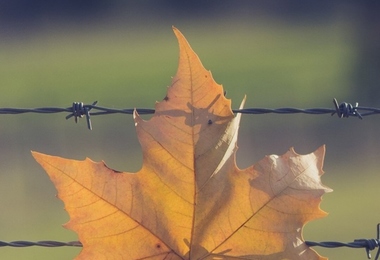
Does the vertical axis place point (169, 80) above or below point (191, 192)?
above

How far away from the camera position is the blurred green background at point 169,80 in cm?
409

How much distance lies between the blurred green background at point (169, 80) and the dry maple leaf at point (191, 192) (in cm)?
264

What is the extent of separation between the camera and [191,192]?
30.2 inches

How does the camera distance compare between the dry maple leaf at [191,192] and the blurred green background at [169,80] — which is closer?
the dry maple leaf at [191,192]

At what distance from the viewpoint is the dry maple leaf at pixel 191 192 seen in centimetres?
75

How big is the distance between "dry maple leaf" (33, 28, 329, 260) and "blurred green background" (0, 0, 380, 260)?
8.65ft

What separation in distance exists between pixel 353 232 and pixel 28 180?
6.91 feet

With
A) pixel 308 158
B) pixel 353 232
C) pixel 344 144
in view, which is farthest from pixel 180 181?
pixel 344 144

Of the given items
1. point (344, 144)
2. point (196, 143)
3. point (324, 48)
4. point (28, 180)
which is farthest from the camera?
point (324, 48)

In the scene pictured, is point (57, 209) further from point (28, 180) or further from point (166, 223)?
point (166, 223)

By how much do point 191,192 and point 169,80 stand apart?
5.45 m

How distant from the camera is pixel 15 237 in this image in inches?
147

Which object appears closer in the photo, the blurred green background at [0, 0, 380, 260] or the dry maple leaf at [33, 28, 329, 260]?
the dry maple leaf at [33, 28, 329, 260]

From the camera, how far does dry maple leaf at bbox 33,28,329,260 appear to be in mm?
750
